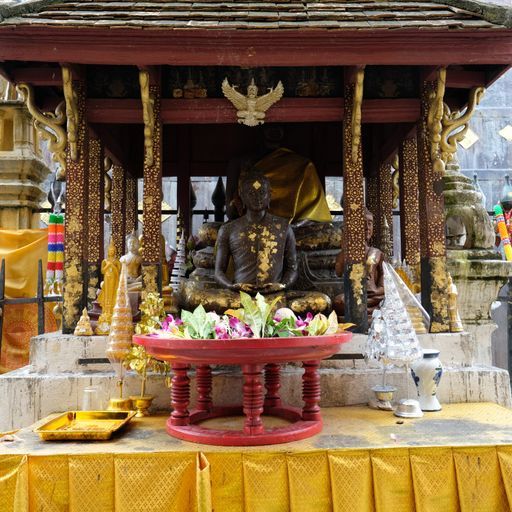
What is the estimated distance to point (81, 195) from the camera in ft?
16.8

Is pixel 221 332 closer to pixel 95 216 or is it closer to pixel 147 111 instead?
pixel 147 111

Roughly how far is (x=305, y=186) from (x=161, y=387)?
356 cm

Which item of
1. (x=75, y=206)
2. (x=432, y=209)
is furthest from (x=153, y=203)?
(x=432, y=209)

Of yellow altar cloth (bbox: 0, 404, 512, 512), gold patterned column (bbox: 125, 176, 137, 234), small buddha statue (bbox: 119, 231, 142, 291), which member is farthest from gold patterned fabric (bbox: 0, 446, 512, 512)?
gold patterned column (bbox: 125, 176, 137, 234)

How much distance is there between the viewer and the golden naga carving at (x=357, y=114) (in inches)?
193

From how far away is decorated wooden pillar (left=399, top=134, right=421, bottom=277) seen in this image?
251 inches

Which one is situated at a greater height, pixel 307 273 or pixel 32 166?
pixel 32 166

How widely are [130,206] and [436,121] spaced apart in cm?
463

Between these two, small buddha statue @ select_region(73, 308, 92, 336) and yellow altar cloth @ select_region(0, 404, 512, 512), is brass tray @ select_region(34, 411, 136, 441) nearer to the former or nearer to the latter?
yellow altar cloth @ select_region(0, 404, 512, 512)

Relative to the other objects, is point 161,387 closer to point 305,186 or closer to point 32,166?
point 305,186

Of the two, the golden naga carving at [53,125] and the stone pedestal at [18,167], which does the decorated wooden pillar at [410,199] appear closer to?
the golden naga carving at [53,125]

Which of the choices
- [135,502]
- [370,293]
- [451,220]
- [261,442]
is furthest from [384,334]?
[451,220]

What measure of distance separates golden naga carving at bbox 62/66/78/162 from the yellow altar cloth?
2.83 meters

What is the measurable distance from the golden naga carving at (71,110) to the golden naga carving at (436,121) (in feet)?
11.0
